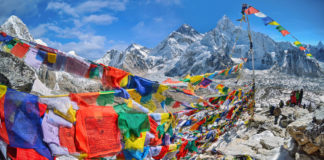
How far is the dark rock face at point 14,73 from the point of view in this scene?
3.80 metres

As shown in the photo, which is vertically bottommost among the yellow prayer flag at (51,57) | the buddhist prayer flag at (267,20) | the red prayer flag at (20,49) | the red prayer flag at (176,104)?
the red prayer flag at (176,104)

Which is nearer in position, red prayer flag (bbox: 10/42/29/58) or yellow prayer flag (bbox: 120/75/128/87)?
red prayer flag (bbox: 10/42/29/58)

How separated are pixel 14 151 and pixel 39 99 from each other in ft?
2.85

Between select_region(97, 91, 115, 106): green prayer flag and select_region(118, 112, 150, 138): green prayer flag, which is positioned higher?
select_region(97, 91, 115, 106): green prayer flag

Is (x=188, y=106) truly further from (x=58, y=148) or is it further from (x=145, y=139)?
(x=58, y=148)

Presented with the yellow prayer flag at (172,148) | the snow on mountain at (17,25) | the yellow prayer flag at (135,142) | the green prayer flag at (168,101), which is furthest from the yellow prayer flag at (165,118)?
the snow on mountain at (17,25)

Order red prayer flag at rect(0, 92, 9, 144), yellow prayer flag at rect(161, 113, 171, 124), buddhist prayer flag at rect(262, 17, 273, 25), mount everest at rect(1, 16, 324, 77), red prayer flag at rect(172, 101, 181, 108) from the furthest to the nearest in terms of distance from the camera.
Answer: mount everest at rect(1, 16, 324, 77)
buddhist prayer flag at rect(262, 17, 273, 25)
red prayer flag at rect(172, 101, 181, 108)
yellow prayer flag at rect(161, 113, 171, 124)
red prayer flag at rect(0, 92, 9, 144)

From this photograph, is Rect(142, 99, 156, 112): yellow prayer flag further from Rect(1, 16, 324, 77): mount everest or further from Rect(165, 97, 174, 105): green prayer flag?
Rect(1, 16, 324, 77): mount everest

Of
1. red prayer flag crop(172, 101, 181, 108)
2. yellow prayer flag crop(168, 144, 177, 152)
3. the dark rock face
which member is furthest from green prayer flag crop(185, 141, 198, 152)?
the dark rock face

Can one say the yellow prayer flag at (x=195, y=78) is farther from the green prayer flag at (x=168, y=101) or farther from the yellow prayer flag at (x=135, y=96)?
the yellow prayer flag at (x=135, y=96)

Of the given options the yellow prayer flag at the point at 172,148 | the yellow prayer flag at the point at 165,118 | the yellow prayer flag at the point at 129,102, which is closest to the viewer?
the yellow prayer flag at the point at 129,102

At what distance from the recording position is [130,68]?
16925 centimetres

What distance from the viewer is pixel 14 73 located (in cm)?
403

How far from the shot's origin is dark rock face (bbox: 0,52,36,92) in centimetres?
380
